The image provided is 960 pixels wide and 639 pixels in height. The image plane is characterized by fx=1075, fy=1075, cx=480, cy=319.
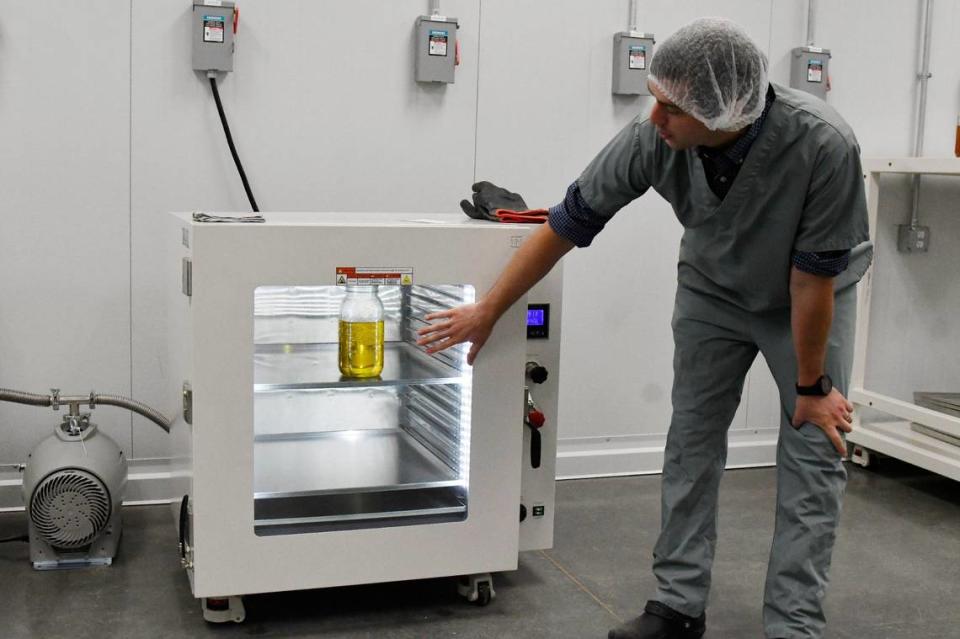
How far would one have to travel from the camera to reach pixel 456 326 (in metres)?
2.31

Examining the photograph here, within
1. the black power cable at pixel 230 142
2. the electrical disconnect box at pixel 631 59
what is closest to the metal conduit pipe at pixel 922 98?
the electrical disconnect box at pixel 631 59

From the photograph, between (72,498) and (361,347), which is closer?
(361,347)

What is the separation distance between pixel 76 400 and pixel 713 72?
1841 mm

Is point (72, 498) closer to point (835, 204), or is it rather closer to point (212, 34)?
point (212, 34)

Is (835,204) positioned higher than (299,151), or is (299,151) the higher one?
(299,151)

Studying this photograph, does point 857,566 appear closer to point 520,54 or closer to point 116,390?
point 520,54

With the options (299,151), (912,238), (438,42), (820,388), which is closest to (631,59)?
(438,42)

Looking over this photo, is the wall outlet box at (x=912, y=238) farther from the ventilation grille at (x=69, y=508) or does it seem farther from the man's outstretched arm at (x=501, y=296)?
the ventilation grille at (x=69, y=508)

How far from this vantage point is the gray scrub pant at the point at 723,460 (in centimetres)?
216

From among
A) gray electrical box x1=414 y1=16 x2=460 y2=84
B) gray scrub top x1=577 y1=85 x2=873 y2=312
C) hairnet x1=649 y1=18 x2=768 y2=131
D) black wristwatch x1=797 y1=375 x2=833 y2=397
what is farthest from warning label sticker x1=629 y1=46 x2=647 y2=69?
black wristwatch x1=797 y1=375 x2=833 y2=397

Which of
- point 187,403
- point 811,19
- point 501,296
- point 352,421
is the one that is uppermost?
point 811,19

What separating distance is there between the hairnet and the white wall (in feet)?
4.82

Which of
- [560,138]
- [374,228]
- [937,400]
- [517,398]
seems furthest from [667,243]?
[374,228]

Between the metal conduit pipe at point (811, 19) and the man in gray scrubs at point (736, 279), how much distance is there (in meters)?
1.76
